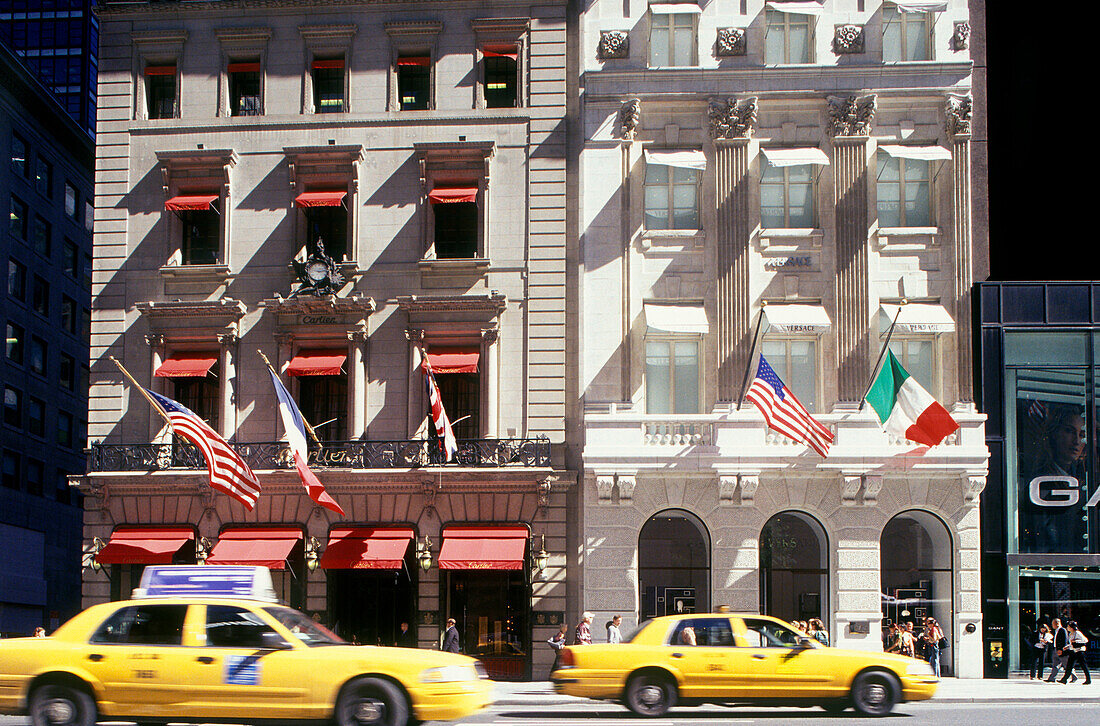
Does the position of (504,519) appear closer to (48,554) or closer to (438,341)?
(438,341)

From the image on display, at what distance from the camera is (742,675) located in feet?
59.6

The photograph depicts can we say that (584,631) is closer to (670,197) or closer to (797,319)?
(797,319)

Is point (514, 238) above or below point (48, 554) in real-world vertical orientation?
above

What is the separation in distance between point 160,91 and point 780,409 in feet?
62.3

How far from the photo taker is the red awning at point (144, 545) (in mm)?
29688

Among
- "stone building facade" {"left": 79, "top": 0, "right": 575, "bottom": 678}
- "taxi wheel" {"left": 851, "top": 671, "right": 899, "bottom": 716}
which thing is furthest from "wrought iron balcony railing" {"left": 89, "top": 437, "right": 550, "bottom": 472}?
"taxi wheel" {"left": 851, "top": 671, "right": 899, "bottom": 716}

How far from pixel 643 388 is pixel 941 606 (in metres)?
8.98

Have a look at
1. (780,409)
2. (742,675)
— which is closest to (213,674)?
(742,675)

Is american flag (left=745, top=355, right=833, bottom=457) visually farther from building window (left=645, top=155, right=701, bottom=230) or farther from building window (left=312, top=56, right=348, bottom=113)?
building window (left=312, top=56, right=348, bottom=113)

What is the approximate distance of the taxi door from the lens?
14484 mm

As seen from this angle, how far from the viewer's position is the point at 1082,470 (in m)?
29.0

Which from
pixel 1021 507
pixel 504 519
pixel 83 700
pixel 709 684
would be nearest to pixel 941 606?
pixel 1021 507

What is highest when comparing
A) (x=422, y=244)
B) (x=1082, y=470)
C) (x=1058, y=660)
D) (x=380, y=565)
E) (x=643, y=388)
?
(x=422, y=244)

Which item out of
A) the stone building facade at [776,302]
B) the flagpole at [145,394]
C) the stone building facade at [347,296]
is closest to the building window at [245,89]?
the stone building facade at [347,296]
